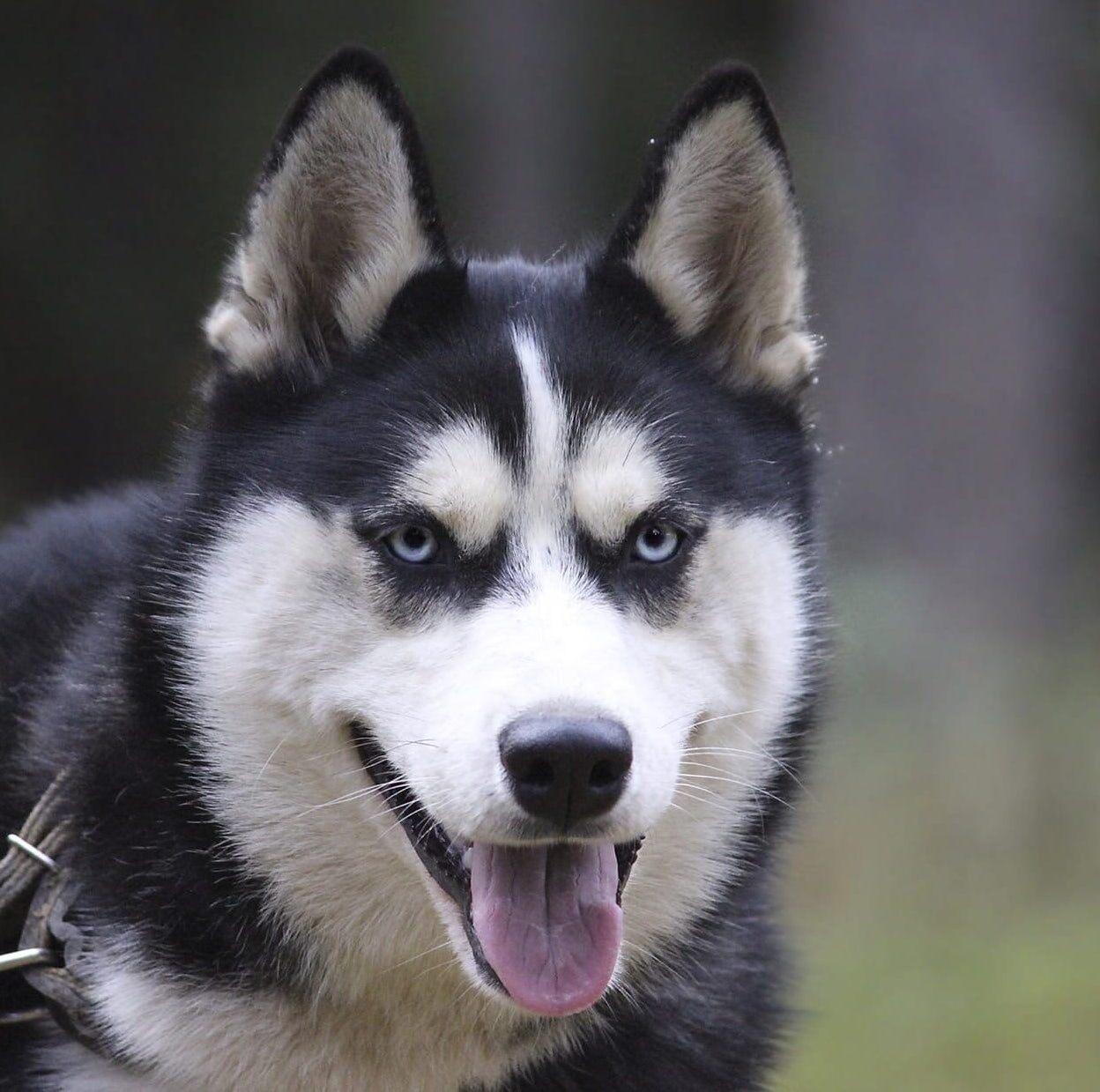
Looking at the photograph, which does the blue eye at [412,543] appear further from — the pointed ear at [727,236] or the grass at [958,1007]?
the grass at [958,1007]

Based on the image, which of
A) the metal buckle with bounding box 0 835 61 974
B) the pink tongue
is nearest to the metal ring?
the metal buckle with bounding box 0 835 61 974

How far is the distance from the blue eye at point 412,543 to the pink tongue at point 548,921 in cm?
49

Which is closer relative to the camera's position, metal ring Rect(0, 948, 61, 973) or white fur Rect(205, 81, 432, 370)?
metal ring Rect(0, 948, 61, 973)

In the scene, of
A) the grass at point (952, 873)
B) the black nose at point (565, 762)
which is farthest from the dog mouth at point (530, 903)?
the grass at point (952, 873)

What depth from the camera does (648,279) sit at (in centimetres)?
330

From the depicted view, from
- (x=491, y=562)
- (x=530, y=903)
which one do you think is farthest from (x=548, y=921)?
(x=491, y=562)

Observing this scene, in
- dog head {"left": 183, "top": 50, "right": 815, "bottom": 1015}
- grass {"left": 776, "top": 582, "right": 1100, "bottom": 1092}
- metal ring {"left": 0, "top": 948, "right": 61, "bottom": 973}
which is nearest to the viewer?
dog head {"left": 183, "top": 50, "right": 815, "bottom": 1015}

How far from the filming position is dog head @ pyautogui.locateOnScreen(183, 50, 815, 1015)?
2725 mm

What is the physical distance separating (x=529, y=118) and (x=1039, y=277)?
142 inches

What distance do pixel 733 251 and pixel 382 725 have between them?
122 centimetres

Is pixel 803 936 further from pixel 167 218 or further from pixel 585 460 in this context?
pixel 167 218

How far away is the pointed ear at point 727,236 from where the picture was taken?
3172 mm

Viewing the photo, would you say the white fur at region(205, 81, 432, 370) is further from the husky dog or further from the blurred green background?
the blurred green background

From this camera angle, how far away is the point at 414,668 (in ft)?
9.15
